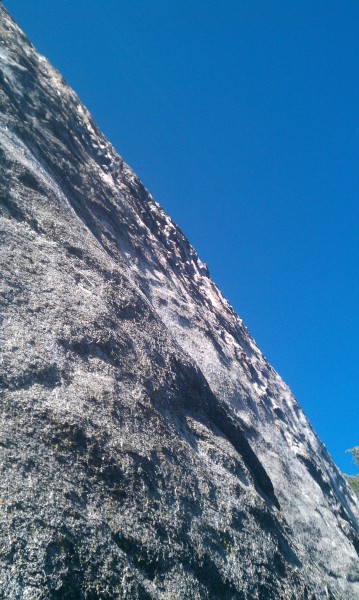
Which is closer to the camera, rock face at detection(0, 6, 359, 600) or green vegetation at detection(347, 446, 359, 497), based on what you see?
rock face at detection(0, 6, 359, 600)

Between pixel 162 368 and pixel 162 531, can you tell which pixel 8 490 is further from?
pixel 162 368

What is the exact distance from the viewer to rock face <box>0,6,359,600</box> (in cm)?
478

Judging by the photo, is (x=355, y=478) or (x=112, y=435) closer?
(x=112, y=435)

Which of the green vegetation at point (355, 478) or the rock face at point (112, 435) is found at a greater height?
the green vegetation at point (355, 478)

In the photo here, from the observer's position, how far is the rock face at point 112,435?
15.7 ft

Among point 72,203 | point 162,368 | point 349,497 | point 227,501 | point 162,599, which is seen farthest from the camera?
point 349,497

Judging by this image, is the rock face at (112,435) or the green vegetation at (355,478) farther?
the green vegetation at (355,478)

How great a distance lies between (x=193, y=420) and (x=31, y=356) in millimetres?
3897

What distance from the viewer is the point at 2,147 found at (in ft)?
30.5

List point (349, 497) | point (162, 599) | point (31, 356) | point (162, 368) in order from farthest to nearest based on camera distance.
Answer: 1. point (349, 497)
2. point (162, 368)
3. point (31, 356)
4. point (162, 599)

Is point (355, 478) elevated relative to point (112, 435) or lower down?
elevated

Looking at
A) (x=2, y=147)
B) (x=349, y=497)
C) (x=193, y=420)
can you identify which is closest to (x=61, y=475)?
(x=193, y=420)

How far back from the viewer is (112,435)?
6215 mm

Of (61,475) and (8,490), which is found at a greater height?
(61,475)
